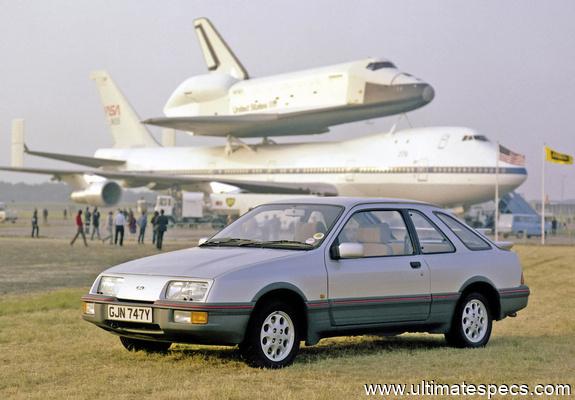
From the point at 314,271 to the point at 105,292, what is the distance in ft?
5.77

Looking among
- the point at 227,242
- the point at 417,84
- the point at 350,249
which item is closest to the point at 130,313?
the point at 227,242

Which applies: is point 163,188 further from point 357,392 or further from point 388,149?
point 357,392

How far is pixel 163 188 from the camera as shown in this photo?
5259 cm

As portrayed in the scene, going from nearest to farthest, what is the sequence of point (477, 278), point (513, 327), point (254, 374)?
point (254, 374) < point (477, 278) < point (513, 327)

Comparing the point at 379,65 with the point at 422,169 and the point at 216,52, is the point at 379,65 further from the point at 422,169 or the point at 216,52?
the point at 216,52

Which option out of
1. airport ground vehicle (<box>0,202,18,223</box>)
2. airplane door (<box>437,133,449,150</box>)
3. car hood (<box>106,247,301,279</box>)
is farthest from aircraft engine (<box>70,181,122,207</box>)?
car hood (<box>106,247,301,279</box>)

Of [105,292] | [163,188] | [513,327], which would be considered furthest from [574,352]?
[163,188]

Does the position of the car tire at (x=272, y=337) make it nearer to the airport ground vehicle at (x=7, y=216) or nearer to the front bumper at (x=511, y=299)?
the front bumper at (x=511, y=299)

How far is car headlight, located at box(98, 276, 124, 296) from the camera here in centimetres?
801

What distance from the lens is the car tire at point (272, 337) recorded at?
7.65m

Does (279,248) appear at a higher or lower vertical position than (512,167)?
lower

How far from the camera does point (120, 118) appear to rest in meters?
61.9

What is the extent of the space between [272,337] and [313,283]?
62cm

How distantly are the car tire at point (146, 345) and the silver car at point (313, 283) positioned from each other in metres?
0.01
